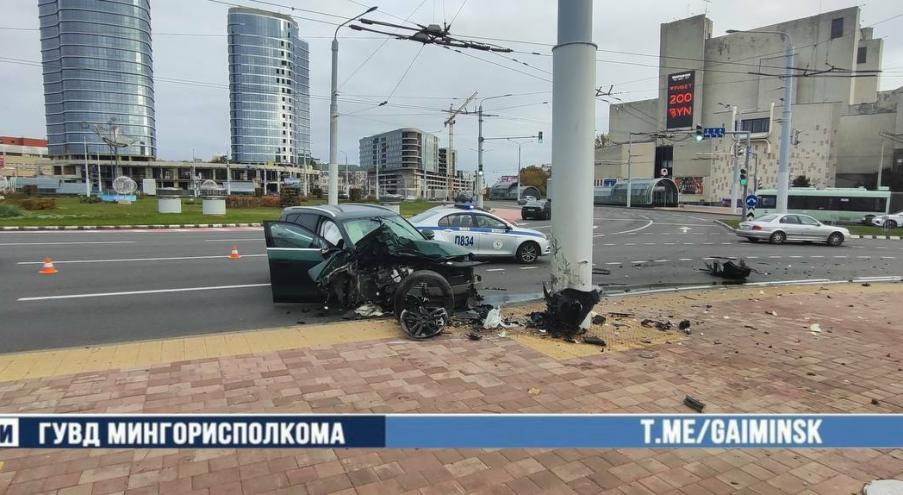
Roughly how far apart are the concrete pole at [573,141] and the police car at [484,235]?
702cm

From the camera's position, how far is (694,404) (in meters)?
4.18

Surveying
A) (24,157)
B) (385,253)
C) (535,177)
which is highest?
(24,157)

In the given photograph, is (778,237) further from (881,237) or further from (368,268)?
(368,268)

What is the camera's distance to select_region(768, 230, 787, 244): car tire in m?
21.1

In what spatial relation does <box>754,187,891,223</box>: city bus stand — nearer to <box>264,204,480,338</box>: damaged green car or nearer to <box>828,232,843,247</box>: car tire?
<box>828,232,843,247</box>: car tire

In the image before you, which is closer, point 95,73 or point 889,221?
point 889,221

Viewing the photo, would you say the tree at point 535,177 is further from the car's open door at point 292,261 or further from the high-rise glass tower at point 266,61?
the car's open door at point 292,261

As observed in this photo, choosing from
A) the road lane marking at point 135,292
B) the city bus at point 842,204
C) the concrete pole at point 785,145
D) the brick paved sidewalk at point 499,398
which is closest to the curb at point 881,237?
the concrete pole at point 785,145

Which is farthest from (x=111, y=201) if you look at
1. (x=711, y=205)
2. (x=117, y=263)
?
(x=711, y=205)

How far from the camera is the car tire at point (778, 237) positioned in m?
21.1

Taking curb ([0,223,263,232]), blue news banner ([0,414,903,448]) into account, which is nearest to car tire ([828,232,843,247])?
blue news banner ([0,414,903,448])

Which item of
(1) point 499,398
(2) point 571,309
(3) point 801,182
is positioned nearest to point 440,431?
(1) point 499,398

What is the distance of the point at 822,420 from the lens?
221cm

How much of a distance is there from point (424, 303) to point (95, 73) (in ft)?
371
